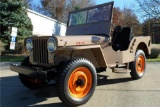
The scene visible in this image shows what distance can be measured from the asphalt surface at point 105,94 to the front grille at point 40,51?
59cm

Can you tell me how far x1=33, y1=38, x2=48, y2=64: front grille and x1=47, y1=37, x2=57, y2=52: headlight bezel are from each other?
20 centimetres

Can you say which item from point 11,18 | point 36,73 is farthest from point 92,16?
point 11,18

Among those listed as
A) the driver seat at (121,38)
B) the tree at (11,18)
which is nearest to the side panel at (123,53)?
the driver seat at (121,38)

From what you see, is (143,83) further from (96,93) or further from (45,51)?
(45,51)

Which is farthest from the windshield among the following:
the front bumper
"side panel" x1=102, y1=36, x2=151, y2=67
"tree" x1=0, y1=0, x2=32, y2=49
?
"tree" x1=0, y1=0, x2=32, y2=49

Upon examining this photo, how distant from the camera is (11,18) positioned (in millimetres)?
16984

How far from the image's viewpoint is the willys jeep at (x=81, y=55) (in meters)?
4.70

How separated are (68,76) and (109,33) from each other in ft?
6.82

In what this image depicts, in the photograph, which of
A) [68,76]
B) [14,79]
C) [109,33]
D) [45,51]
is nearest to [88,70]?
[68,76]

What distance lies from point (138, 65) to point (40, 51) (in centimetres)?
329

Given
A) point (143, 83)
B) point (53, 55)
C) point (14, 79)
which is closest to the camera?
point (53, 55)

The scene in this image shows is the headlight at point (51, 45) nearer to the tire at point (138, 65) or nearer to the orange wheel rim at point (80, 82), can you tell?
the orange wheel rim at point (80, 82)

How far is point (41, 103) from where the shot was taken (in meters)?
4.95

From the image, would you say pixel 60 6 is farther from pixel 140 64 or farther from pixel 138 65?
pixel 138 65
